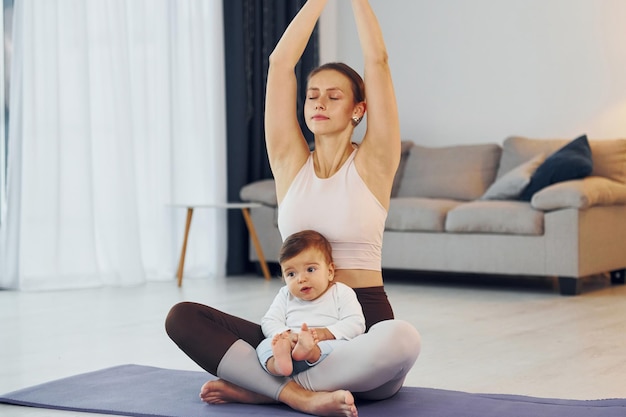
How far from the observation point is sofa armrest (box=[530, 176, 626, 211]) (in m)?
5.04

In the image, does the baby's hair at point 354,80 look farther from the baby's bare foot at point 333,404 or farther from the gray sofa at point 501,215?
the gray sofa at point 501,215

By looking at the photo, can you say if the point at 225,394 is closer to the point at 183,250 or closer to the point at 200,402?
the point at 200,402

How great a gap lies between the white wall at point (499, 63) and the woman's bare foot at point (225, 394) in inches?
172

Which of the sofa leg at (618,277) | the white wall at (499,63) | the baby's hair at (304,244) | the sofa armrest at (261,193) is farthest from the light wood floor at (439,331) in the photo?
the white wall at (499,63)

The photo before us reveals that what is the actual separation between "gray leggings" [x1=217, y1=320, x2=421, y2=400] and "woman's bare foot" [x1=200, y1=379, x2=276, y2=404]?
0.04 m

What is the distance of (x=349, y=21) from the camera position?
713 cm

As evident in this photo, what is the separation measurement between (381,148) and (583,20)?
424 cm

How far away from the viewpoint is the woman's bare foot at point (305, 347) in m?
2.17

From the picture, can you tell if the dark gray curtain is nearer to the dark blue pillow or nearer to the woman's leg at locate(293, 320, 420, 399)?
the dark blue pillow

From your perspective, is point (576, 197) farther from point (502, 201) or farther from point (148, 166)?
point (148, 166)

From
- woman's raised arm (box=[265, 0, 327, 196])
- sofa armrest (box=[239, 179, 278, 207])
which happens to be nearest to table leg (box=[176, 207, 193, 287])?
sofa armrest (box=[239, 179, 278, 207])

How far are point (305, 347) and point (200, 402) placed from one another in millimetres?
380

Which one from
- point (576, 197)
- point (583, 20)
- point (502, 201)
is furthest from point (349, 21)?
point (576, 197)

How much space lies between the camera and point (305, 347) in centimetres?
217
